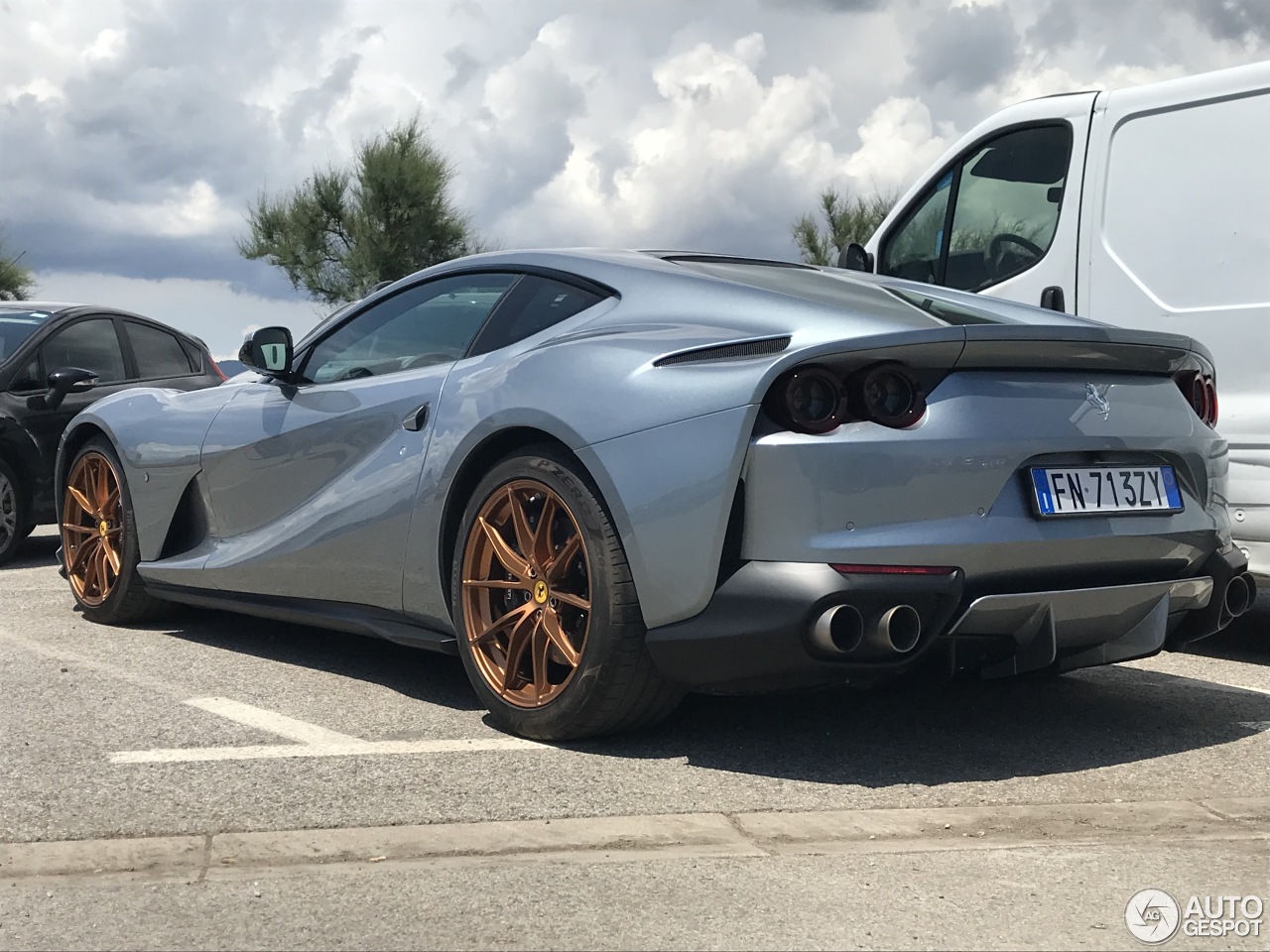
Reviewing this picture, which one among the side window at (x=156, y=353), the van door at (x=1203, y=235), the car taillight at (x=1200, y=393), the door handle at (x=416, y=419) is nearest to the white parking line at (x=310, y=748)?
the door handle at (x=416, y=419)

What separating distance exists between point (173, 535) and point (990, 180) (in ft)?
12.9

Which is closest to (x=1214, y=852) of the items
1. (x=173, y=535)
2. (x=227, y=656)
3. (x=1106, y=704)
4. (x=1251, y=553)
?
(x=1106, y=704)

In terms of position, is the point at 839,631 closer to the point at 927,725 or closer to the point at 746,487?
the point at 746,487

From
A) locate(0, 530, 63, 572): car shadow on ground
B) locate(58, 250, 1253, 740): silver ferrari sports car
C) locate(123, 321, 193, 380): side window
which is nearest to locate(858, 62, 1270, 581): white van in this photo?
locate(58, 250, 1253, 740): silver ferrari sports car

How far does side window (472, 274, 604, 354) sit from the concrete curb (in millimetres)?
1531

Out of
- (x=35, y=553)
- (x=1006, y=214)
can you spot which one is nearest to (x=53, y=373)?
(x=35, y=553)

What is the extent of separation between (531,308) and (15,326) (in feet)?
18.9

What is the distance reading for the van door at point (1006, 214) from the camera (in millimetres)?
6414

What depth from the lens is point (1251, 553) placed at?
219 inches

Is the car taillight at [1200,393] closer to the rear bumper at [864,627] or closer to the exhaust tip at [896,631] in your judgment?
the rear bumper at [864,627]

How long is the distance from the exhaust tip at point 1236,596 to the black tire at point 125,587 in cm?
400

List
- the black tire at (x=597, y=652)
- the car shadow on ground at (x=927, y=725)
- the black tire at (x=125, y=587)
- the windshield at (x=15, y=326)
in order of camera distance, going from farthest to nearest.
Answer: the windshield at (x=15, y=326) < the black tire at (x=125, y=587) < the car shadow on ground at (x=927, y=725) < the black tire at (x=597, y=652)

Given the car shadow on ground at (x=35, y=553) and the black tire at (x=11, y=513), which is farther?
the car shadow on ground at (x=35, y=553)

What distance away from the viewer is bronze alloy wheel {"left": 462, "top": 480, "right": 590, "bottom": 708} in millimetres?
3936
